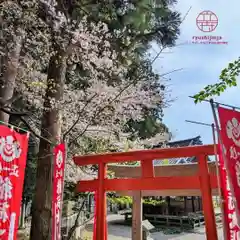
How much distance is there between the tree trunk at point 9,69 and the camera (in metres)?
5.20

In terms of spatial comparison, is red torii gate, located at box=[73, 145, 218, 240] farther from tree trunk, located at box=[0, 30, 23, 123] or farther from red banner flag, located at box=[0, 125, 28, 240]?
tree trunk, located at box=[0, 30, 23, 123]

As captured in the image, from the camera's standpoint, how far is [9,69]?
532 cm

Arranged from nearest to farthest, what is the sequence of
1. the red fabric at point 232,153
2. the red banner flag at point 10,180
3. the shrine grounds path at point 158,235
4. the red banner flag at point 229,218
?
the red fabric at point 232,153 → the red banner flag at point 229,218 → the red banner flag at point 10,180 → the shrine grounds path at point 158,235

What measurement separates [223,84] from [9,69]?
14.1 ft

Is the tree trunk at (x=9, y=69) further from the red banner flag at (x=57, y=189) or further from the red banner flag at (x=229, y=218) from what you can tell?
the red banner flag at (x=229, y=218)

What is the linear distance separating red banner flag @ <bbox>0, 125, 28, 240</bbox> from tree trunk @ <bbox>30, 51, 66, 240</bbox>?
0.94m

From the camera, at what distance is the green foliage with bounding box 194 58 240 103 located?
2770mm

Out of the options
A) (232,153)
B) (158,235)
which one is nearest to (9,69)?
(232,153)

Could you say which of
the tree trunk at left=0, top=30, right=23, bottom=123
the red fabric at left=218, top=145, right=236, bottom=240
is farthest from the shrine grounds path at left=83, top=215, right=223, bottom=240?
the red fabric at left=218, top=145, right=236, bottom=240

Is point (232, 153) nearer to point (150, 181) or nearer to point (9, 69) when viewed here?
point (150, 181)

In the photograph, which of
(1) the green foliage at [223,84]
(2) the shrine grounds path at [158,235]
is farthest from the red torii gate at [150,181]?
(2) the shrine grounds path at [158,235]

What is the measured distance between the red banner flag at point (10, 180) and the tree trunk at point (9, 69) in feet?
6.05

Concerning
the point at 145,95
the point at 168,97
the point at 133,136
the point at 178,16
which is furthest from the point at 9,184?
the point at 178,16

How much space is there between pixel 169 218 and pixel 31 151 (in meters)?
10.1
